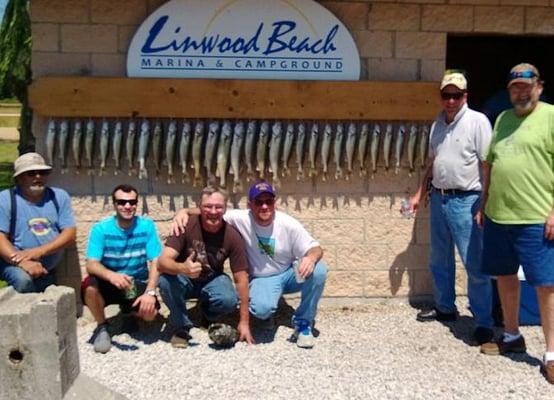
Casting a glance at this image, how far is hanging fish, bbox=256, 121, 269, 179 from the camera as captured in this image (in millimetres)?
5755

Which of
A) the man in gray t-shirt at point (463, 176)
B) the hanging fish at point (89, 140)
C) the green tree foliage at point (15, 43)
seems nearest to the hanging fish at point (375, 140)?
the man in gray t-shirt at point (463, 176)

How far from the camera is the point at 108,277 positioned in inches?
196

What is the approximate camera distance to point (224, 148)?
18.8ft

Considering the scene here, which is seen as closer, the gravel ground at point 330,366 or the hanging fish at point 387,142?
the gravel ground at point 330,366

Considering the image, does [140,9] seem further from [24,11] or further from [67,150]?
[24,11]

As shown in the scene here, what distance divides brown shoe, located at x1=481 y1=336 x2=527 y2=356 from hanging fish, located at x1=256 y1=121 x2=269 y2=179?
218 centimetres

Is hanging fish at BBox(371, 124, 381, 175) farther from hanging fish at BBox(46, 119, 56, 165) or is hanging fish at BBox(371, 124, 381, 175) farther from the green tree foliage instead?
the green tree foliage


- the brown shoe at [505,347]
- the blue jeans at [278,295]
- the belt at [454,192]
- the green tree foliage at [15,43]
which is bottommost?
the brown shoe at [505,347]

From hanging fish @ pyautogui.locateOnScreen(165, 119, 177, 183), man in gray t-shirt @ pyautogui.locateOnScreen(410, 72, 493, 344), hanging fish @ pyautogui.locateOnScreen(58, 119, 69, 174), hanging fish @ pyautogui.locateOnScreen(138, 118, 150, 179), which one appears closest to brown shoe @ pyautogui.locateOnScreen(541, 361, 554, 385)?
man in gray t-shirt @ pyautogui.locateOnScreen(410, 72, 493, 344)

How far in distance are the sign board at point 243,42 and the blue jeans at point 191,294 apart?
165cm

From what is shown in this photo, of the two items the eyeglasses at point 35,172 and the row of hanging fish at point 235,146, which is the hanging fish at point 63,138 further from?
the eyeglasses at point 35,172

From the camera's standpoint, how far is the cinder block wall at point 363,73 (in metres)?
5.66

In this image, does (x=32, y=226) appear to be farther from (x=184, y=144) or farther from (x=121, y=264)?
(x=184, y=144)

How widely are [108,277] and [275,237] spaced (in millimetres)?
1233
